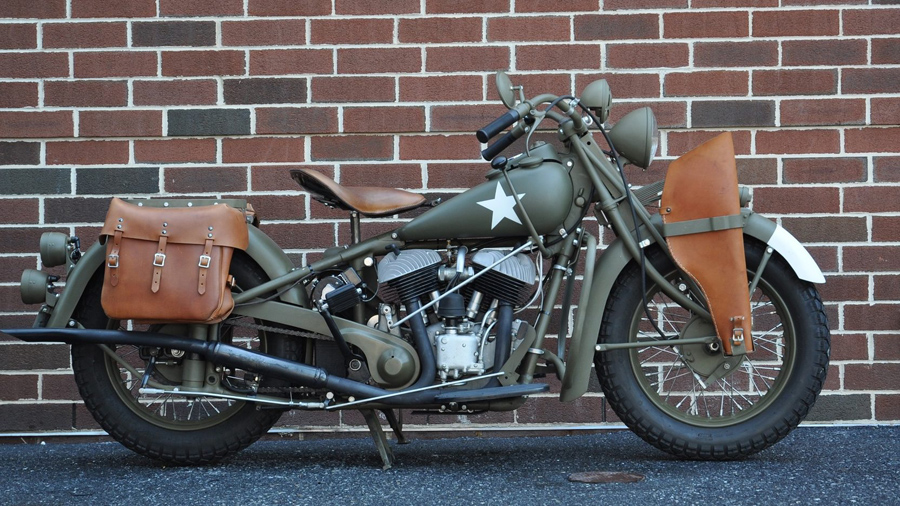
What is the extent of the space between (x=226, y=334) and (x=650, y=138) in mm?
1653

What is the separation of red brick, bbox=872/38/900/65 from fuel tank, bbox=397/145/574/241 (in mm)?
1758

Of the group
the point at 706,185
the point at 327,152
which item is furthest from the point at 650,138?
the point at 327,152

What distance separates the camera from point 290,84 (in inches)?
171

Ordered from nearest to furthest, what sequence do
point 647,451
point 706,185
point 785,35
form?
point 706,185 < point 647,451 < point 785,35

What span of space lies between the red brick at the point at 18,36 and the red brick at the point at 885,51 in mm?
3614

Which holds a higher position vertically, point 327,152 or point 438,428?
point 327,152

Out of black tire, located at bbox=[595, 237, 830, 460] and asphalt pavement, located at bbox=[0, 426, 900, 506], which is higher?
black tire, located at bbox=[595, 237, 830, 460]

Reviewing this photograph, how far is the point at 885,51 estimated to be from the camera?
14.2 feet

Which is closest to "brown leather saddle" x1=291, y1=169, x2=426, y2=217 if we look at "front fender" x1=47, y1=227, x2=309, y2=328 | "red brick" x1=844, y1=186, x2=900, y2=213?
"front fender" x1=47, y1=227, x2=309, y2=328

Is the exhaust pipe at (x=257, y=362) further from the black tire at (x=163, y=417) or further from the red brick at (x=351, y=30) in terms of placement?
the red brick at (x=351, y=30)

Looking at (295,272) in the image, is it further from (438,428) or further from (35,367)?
(35,367)

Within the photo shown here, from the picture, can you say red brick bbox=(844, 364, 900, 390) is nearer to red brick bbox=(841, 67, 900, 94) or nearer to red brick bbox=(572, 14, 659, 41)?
red brick bbox=(841, 67, 900, 94)

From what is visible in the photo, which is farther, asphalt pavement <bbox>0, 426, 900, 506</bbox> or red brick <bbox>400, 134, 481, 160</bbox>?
red brick <bbox>400, 134, 481, 160</bbox>

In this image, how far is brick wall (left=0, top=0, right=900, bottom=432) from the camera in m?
4.32
